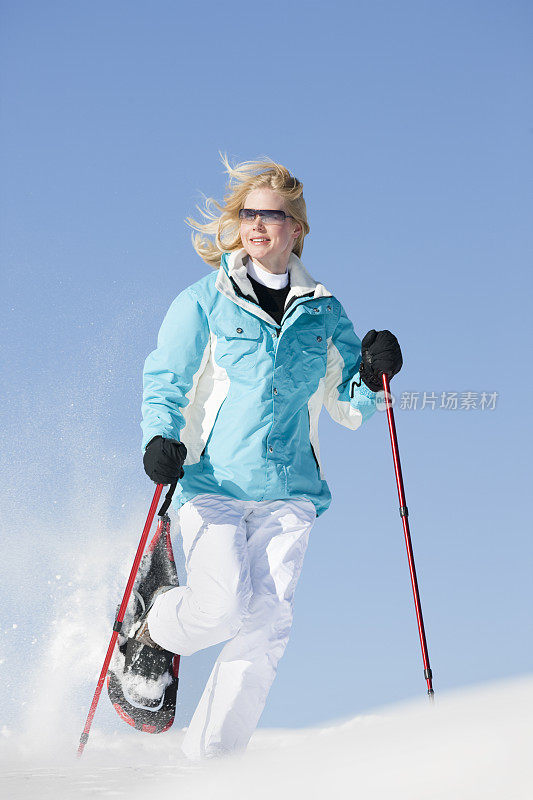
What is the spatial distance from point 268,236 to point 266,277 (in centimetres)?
21

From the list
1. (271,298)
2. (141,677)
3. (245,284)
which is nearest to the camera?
(141,677)

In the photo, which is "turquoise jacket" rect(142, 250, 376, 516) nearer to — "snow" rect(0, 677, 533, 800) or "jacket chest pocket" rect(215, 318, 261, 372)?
"jacket chest pocket" rect(215, 318, 261, 372)

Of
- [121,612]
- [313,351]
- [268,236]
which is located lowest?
[121,612]

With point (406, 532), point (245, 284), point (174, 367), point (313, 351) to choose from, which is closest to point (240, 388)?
point (174, 367)

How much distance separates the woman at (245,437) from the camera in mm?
3717

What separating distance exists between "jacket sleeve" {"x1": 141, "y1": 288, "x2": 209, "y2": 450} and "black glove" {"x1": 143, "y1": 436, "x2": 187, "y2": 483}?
9cm

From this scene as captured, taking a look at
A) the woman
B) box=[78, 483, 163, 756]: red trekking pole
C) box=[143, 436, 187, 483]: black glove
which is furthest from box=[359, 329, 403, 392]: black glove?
box=[78, 483, 163, 756]: red trekking pole

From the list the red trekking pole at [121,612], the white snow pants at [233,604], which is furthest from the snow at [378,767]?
the red trekking pole at [121,612]

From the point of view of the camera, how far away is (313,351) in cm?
413

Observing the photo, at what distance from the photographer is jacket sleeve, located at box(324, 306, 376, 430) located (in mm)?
4344

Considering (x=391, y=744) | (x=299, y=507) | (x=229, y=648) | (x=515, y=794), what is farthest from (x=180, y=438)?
(x=515, y=794)

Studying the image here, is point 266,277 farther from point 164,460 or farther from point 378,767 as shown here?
point 378,767

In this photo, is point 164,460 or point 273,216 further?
point 273,216

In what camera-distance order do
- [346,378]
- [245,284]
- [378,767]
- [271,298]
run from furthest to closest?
[346,378]
[271,298]
[245,284]
[378,767]
